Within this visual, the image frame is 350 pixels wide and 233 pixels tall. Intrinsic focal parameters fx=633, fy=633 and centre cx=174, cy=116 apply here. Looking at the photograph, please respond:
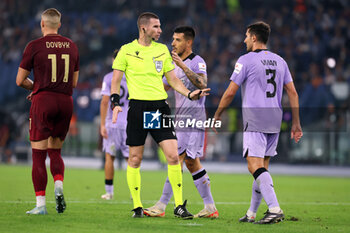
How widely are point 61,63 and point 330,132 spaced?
14633mm

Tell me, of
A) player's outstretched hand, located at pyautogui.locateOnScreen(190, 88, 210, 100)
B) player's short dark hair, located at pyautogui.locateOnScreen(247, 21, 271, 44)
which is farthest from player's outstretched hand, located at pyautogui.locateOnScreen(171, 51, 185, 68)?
player's short dark hair, located at pyautogui.locateOnScreen(247, 21, 271, 44)

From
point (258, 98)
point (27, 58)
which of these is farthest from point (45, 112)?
point (258, 98)

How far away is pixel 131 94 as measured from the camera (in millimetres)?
7207

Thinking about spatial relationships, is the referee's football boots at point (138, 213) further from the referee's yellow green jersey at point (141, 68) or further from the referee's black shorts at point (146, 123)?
the referee's yellow green jersey at point (141, 68)

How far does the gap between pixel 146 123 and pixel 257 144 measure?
126 centimetres

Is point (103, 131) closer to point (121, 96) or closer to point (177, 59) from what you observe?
point (121, 96)

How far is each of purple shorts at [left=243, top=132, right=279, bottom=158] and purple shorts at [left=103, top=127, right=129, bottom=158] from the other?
412 centimetres

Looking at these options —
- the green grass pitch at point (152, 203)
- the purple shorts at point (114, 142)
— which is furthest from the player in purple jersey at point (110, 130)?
the green grass pitch at point (152, 203)

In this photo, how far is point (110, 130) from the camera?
Result: 10914 mm

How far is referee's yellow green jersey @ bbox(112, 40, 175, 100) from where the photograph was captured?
714 centimetres

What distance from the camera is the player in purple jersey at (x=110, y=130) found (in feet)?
33.7

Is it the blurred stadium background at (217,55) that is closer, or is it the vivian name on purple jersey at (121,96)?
the vivian name on purple jersey at (121,96)

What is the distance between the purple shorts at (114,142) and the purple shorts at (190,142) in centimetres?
301

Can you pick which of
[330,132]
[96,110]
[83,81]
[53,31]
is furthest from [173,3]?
[53,31]
